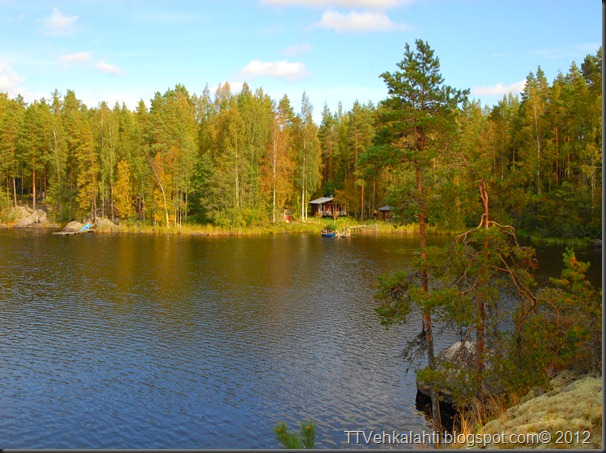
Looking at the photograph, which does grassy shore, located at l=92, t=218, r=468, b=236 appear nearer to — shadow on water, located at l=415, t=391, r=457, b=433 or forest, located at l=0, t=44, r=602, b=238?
forest, located at l=0, t=44, r=602, b=238

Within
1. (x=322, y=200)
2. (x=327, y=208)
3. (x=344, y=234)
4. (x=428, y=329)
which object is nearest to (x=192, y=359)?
(x=428, y=329)

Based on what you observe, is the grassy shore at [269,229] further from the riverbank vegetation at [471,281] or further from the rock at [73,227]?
the riverbank vegetation at [471,281]

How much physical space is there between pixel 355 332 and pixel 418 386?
7.24m

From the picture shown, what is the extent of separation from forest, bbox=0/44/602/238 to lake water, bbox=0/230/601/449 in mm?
18326

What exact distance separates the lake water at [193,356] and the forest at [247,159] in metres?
18.3

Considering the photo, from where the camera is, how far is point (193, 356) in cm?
2192

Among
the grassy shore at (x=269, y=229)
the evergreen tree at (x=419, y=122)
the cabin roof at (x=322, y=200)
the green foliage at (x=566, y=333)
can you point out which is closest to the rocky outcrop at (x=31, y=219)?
the grassy shore at (x=269, y=229)

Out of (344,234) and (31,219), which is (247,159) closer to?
(344,234)

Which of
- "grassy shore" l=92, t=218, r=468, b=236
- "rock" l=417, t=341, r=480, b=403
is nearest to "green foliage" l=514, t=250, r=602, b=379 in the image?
"rock" l=417, t=341, r=480, b=403

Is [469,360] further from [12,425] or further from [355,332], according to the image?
[12,425]

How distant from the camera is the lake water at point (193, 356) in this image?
16016 millimetres

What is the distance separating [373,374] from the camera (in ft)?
65.5

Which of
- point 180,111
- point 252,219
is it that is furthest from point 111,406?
point 180,111

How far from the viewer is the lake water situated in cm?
1602
